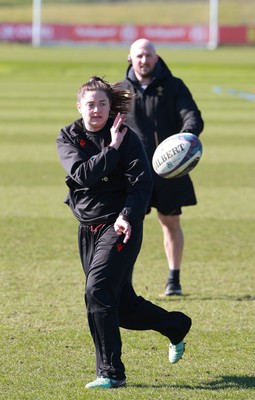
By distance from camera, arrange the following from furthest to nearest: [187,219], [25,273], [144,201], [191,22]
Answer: [191,22], [187,219], [25,273], [144,201]

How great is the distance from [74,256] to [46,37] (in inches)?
3113

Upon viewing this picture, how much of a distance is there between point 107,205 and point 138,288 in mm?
3380

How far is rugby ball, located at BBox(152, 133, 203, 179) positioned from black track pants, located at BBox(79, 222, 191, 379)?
4.65ft

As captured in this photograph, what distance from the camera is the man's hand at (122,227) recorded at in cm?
663

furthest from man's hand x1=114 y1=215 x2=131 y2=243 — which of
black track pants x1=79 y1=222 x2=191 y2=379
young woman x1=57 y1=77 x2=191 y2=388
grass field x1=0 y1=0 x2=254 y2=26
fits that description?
grass field x1=0 y1=0 x2=254 y2=26

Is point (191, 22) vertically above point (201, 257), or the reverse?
point (201, 257)

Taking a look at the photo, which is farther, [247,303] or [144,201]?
[247,303]

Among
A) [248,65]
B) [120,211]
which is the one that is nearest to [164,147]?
[120,211]

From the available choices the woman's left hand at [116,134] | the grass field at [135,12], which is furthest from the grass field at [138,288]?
the grass field at [135,12]

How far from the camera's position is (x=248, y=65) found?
54.8m

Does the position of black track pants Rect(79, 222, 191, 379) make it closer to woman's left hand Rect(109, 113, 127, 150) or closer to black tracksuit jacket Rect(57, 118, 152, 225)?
black tracksuit jacket Rect(57, 118, 152, 225)

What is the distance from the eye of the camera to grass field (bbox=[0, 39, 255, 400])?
7.05 meters

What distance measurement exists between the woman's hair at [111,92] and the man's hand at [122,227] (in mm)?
801

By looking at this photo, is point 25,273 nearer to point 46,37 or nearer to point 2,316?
point 2,316
